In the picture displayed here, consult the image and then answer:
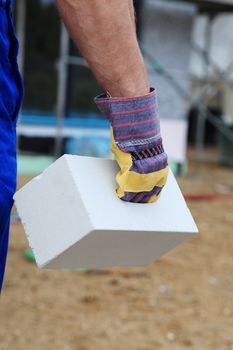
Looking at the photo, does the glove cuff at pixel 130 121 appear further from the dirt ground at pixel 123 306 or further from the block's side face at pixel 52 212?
the dirt ground at pixel 123 306

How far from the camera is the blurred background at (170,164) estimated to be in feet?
12.7

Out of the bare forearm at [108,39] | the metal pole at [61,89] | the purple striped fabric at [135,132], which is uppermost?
the bare forearm at [108,39]

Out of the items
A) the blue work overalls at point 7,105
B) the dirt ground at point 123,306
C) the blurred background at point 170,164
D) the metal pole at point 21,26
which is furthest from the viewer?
the metal pole at point 21,26

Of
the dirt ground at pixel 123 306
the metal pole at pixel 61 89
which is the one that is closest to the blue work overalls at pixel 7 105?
the dirt ground at pixel 123 306

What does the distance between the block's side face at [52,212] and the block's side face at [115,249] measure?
1.0 inches

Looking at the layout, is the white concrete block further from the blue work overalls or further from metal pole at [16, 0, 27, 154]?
metal pole at [16, 0, 27, 154]

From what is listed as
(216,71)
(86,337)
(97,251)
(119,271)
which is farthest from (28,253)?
(216,71)

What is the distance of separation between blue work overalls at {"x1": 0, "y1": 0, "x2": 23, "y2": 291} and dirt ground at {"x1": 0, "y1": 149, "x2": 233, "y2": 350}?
2.10 meters

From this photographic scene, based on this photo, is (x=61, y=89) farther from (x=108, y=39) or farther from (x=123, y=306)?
(x=108, y=39)

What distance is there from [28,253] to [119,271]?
28.0 inches

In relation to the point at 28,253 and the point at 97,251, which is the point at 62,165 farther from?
the point at 28,253

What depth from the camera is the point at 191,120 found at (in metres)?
17.1

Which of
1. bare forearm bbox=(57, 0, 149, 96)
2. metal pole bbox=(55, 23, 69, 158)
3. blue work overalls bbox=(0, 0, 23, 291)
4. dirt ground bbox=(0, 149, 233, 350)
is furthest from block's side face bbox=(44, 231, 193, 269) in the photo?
metal pole bbox=(55, 23, 69, 158)

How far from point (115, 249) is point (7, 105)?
1.44 ft
